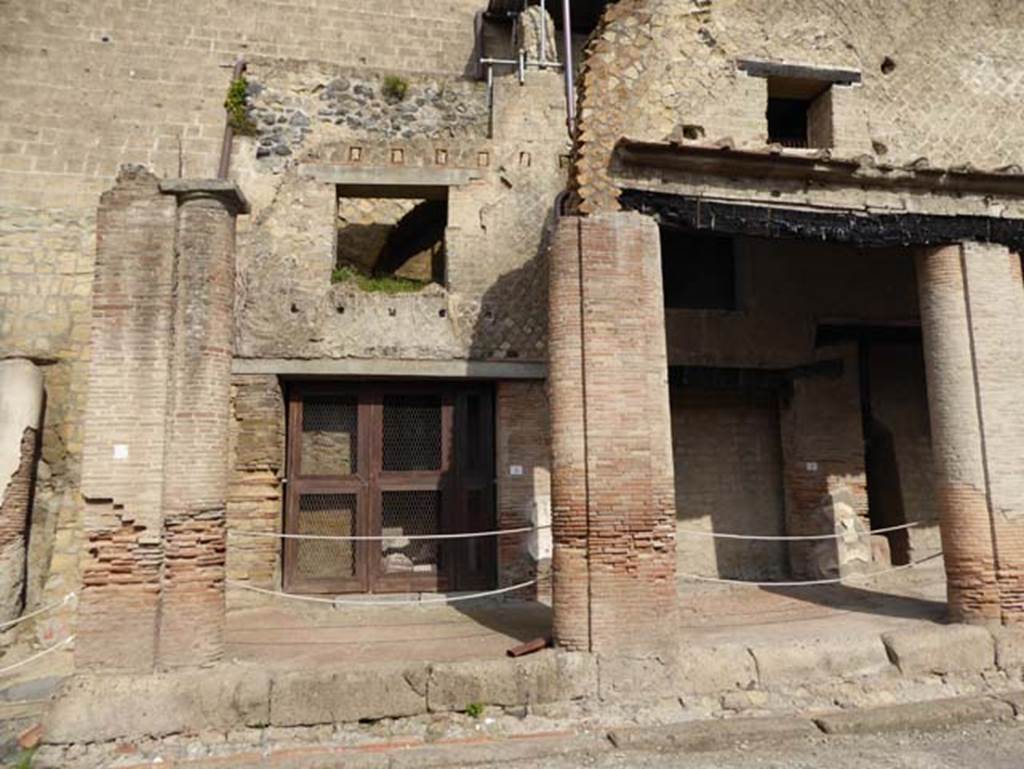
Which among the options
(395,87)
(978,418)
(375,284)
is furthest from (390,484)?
(978,418)

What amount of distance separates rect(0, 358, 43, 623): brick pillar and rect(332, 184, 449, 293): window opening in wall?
13.2 feet

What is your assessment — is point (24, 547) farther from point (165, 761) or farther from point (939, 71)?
point (939, 71)

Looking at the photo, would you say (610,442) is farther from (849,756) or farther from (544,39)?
(544,39)

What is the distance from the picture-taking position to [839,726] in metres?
5.24

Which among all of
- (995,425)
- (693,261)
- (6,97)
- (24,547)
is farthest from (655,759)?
(6,97)

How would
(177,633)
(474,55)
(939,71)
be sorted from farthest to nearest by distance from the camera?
→ (474,55), (939,71), (177,633)

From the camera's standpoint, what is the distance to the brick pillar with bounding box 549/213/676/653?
559 cm

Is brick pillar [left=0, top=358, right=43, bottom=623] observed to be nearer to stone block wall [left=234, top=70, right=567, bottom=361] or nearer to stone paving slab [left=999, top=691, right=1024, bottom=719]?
stone block wall [left=234, top=70, right=567, bottom=361]

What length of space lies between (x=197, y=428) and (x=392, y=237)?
6230 mm

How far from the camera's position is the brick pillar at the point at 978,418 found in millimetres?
6410

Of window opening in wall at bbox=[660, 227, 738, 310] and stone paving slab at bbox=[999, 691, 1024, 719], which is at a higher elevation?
window opening in wall at bbox=[660, 227, 738, 310]

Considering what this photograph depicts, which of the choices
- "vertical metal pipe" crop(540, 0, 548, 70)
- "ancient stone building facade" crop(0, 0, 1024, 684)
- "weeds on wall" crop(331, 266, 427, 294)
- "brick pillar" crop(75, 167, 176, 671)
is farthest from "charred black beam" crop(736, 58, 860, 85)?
"brick pillar" crop(75, 167, 176, 671)

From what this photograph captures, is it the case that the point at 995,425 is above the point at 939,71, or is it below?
below

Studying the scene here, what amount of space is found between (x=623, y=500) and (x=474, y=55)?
946cm
